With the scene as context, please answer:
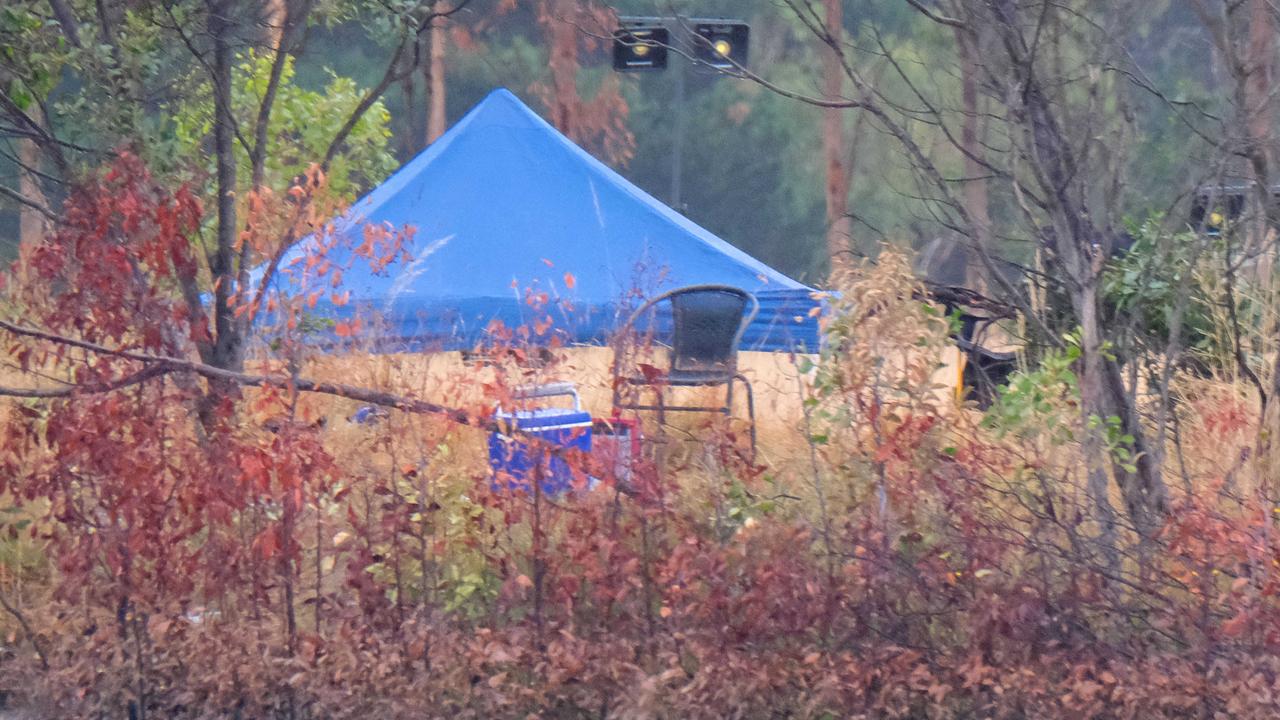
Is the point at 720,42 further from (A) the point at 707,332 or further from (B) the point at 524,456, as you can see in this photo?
(B) the point at 524,456

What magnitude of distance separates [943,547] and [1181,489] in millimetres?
1509

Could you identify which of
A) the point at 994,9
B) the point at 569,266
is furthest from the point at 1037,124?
the point at 569,266

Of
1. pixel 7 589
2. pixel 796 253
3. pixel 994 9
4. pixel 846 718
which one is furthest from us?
pixel 796 253

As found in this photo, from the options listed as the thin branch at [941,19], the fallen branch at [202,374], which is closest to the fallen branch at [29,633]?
the fallen branch at [202,374]

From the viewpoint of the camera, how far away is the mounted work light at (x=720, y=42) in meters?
4.68

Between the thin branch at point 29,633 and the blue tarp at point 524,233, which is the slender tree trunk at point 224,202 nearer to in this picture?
the thin branch at point 29,633

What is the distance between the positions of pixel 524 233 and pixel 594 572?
337 inches

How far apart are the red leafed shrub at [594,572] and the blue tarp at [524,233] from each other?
22.7 ft

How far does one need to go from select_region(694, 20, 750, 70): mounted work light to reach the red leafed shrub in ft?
3.36

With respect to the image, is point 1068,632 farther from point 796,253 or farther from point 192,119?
point 796,253

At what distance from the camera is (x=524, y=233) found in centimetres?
1224

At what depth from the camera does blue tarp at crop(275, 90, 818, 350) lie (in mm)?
11547

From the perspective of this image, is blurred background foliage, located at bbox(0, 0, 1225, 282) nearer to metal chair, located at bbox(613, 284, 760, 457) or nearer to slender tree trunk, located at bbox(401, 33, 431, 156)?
slender tree trunk, located at bbox(401, 33, 431, 156)

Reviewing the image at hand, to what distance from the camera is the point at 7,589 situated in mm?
4711
